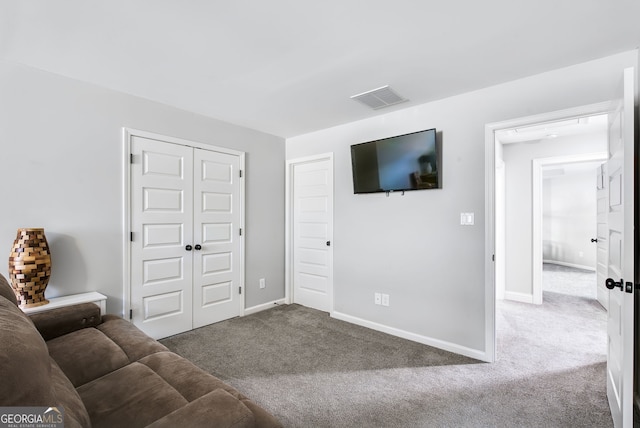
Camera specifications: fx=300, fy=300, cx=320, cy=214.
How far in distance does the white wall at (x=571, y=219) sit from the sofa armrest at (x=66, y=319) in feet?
30.0

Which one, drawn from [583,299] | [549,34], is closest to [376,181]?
[549,34]

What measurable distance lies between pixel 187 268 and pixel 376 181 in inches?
91.0

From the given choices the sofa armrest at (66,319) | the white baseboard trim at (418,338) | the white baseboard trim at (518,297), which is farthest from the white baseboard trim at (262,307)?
the white baseboard trim at (518,297)

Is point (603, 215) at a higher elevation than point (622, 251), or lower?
higher

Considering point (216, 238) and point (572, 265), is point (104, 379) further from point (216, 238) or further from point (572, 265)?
point (572, 265)

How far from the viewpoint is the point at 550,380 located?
234 cm

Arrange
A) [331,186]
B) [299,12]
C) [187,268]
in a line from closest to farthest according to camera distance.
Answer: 1. [299,12]
2. [187,268]
3. [331,186]

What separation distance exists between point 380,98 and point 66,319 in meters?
3.09

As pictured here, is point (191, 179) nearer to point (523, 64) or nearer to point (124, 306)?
point (124, 306)

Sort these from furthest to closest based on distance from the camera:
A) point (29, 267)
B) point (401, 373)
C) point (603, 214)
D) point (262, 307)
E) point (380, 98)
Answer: point (262, 307) < point (380, 98) < point (401, 373) < point (603, 214) < point (29, 267)

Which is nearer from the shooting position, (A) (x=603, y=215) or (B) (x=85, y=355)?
(B) (x=85, y=355)

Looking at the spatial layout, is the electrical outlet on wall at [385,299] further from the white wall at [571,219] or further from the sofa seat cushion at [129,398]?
the white wall at [571,219]

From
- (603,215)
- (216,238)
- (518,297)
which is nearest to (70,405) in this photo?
(216,238)

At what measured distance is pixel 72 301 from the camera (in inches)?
91.8
